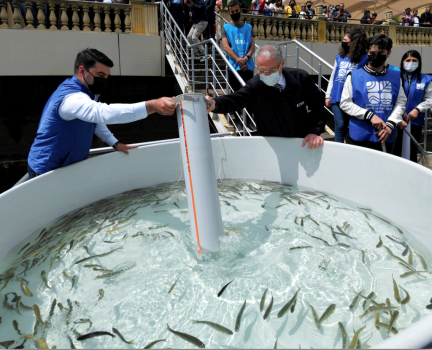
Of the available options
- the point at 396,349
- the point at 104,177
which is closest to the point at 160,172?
the point at 104,177

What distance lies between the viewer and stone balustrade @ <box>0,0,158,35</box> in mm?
7234

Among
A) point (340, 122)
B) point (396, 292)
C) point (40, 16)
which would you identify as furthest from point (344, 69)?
point (40, 16)

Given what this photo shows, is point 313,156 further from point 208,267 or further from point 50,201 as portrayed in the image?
point 50,201

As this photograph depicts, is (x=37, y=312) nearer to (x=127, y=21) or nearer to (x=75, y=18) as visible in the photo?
(x=75, y=18)

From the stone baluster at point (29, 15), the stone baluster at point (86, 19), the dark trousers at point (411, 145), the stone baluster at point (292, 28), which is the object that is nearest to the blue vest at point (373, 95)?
the dark trousers at point (411, 145)

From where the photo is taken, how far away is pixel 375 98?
3.34 meters

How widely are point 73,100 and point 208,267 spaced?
157 centimetres

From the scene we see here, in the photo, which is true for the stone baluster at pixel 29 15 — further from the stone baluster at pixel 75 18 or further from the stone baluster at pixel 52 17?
the stone baluster at pixel 75 18

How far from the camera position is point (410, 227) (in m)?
2.69

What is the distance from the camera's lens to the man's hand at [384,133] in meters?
3.19

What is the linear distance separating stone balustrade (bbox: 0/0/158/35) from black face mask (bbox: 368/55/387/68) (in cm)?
618

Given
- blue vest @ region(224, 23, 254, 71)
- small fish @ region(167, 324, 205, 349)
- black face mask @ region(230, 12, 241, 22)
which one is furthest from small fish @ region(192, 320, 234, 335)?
black face mask @ region(230, 12, 241, 22)

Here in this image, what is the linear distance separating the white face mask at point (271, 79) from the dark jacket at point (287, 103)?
0.53 feet

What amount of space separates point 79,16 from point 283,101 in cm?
660
